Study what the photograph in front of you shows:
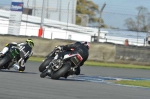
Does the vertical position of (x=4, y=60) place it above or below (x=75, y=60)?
below

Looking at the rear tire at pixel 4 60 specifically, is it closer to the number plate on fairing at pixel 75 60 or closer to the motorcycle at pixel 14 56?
the motorcycle at pixel 14 56

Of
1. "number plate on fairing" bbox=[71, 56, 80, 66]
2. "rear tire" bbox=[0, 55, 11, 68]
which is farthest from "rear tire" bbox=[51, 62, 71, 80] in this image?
"rear tire" bbox=[0, 55, 11, 68]

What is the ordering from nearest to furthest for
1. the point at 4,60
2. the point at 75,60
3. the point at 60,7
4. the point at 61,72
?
the point at 61,72, the point at 75,60, the point at 4,60, the point at 60,7

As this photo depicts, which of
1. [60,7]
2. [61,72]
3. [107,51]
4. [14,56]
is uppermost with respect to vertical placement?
[60,7]

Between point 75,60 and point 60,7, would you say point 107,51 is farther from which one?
point 60,7

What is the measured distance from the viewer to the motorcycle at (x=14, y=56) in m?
16.0

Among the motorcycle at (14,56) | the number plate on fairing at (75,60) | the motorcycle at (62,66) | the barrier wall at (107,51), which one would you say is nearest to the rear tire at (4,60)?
the motorcycle at (14,56)

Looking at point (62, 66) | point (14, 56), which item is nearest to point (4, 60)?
point (14, 56)

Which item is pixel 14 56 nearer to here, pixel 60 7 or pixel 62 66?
pixel 62 66

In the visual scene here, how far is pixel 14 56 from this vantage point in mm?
16109

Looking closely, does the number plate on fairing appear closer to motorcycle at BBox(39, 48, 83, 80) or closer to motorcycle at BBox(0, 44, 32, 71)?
motorcycle at BBox(39, 48, 83, 80)

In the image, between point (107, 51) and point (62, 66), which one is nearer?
point (62, 66)

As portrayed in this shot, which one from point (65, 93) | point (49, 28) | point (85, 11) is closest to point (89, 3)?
point (85, 11)

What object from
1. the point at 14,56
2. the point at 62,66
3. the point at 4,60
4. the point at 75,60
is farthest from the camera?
the point at 14,56
